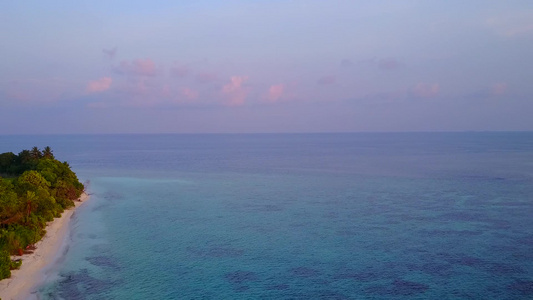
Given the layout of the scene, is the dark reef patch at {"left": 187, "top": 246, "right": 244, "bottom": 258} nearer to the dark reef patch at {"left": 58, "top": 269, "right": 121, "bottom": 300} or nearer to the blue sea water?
the blue sea water

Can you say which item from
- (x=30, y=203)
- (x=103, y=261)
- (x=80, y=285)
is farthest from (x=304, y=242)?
(x=30, y=203)

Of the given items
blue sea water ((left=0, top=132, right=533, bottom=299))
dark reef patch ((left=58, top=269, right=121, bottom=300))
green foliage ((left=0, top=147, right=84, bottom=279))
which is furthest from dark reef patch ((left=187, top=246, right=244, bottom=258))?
green foliage ((left=0, top=147, right=84, bottom=279))

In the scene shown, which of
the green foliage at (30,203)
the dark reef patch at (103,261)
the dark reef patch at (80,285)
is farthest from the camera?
the green foliage at (30,203)

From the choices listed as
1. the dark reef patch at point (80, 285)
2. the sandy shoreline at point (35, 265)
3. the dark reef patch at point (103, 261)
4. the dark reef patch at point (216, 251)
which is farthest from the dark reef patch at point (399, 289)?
the sandy shoreline at point (35, 265)

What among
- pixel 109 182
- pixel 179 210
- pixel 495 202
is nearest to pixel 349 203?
pixel 495 202

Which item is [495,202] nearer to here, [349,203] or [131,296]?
[349,203]

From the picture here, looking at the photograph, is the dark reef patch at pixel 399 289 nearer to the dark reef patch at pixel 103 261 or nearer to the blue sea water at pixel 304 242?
the blue sea water at pixel 304 242
